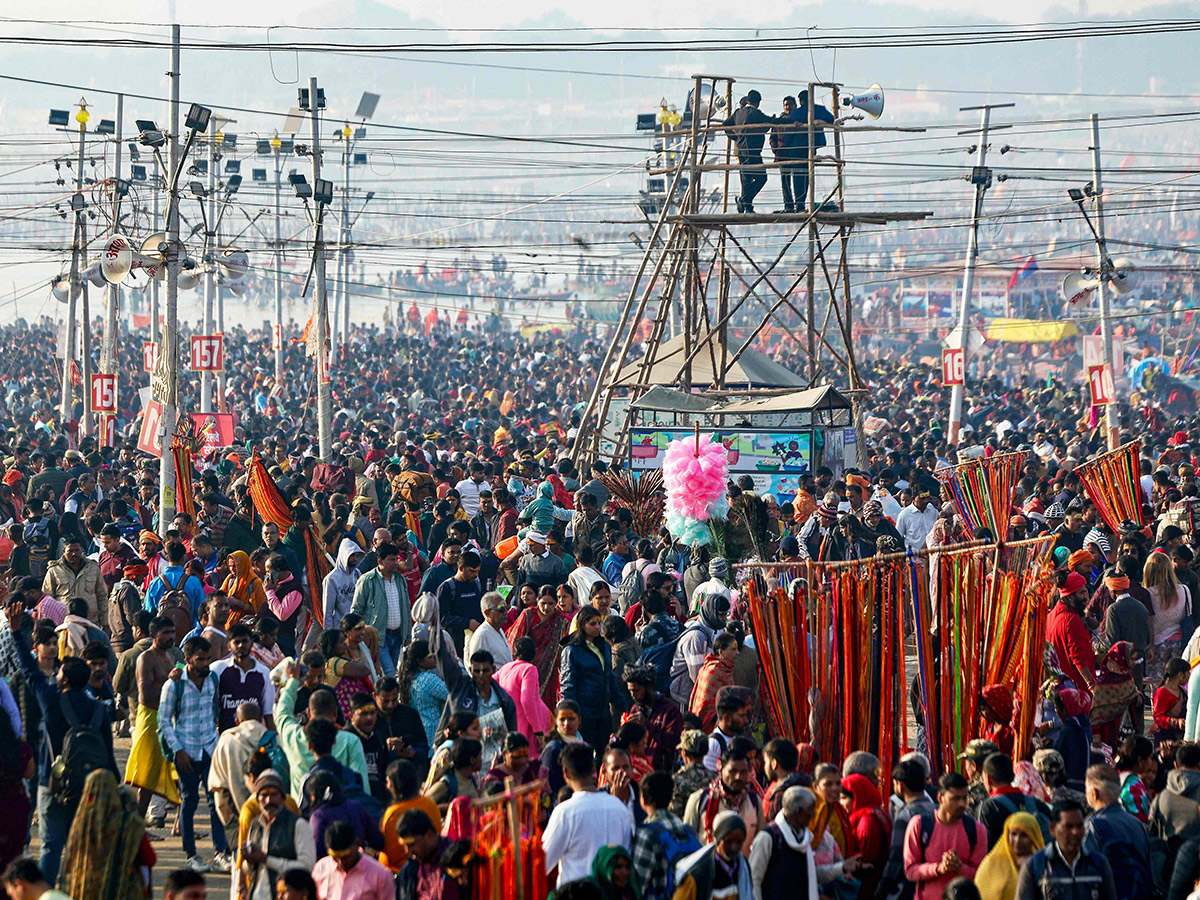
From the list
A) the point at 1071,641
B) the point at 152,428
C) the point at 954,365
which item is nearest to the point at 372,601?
the point at 1071,641

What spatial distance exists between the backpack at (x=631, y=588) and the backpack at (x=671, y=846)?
519 cm

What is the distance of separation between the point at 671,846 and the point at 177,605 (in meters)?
5.28

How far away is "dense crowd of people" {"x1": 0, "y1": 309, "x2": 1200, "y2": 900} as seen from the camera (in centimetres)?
657

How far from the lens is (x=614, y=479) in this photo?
15.9 m

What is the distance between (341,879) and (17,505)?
12.1 meters

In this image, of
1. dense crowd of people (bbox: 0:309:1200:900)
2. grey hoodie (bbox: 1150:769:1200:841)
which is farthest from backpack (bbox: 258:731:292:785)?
grey hoodie (bbox: 1150:769:1200:841)

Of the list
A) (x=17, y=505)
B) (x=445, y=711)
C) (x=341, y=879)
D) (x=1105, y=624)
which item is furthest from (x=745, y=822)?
(x=17, y=505)

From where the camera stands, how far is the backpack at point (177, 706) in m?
8.77

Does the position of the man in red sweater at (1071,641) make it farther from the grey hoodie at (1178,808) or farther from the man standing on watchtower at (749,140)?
the man standing on watchtower at (749,140)

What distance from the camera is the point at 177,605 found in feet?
35.7

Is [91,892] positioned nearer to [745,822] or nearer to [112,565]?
[745,822]

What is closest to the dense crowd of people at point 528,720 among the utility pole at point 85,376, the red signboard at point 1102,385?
the red signboard at point 1102,385

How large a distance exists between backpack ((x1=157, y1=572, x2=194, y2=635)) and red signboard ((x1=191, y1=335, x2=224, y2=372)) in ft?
41.6

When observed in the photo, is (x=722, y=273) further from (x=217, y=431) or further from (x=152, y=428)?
(x=152, y=428)
